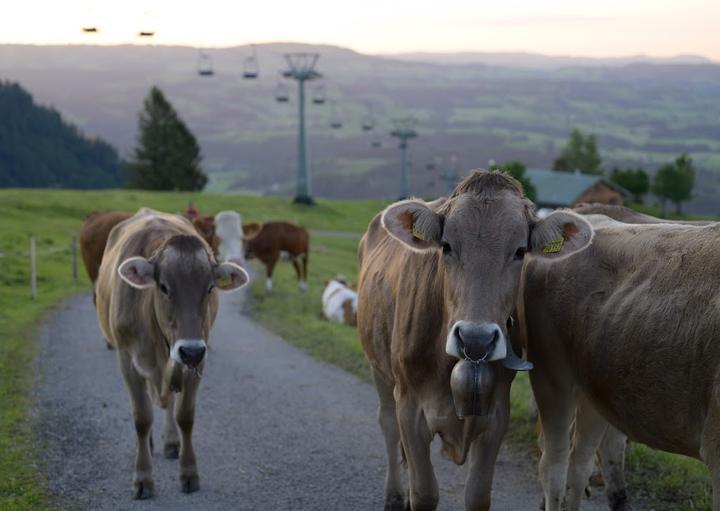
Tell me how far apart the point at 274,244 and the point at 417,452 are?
20788mm

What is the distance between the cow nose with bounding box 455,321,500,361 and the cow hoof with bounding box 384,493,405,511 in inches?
133

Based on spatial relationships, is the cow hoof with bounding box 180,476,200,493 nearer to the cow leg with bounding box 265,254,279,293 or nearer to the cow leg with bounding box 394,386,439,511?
the cow leg with bounding box 394,386,439,511

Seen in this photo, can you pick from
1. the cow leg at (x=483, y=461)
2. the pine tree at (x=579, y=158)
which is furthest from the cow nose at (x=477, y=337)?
the pine tree at (x=579, y=158)

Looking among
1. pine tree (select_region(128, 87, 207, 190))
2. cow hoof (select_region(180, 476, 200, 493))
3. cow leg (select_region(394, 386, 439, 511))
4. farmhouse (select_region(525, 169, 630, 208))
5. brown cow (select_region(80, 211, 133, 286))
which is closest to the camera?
cow leg (select_region(394, 386, 439, 511))

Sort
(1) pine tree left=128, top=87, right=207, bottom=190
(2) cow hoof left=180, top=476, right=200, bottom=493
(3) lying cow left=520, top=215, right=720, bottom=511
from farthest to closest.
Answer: (1) pine tree left=128, top=87, right=207, bottom=190, (2) cow hoof left=180, top=476, right=200, bottom=493, (3) lying cow left=520, top=215, right=720, bottom=511

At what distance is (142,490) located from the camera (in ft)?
30.5

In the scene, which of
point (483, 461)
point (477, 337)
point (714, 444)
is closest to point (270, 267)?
point (483, 461)

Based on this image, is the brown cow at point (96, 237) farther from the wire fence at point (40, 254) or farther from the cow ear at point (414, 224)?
the cow ear at point (414, 224)

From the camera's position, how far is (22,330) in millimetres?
19062

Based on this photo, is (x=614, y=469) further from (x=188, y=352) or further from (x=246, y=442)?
(x=246, y=442)

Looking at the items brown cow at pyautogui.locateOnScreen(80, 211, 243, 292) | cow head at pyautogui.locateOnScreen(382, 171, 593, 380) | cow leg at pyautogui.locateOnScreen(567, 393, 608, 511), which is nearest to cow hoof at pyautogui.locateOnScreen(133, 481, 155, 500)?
cow leg at pyautogui.locateOnScreen(567, 393, 608, 511)

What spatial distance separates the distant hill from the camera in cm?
11762

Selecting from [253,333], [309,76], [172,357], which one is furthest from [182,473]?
[309,76]

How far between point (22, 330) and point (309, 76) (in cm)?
5140
